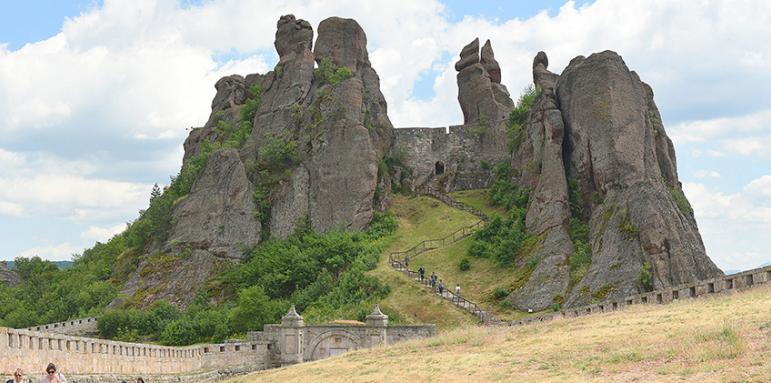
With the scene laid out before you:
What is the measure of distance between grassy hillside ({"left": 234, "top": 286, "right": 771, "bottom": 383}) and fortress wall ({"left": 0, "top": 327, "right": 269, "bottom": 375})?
549cm

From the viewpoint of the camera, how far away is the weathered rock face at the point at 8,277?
9317cm

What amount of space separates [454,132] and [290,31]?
51.4 feet

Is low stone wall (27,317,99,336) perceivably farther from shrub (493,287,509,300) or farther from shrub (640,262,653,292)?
shrub (640,262,653,292)

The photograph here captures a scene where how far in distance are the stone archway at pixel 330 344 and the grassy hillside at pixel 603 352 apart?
1200 centimetres

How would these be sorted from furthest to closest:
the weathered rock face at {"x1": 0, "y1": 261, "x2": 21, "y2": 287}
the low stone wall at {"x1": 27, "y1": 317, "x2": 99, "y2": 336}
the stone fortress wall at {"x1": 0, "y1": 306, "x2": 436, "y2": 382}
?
1. the weathered rock face at {"x1": 0, "y1": 261, "x2": 21, "y2": 287}
2. the low stone wall at {"x1": 27, "y1": 317, "x2": 99, "y2": 336}
3. the stone fortress wall at {"x1": 0, "y1": 306, "x2": 436, "y2": 382}

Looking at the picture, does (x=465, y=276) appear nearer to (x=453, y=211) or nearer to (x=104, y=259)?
(x=453, y=211)

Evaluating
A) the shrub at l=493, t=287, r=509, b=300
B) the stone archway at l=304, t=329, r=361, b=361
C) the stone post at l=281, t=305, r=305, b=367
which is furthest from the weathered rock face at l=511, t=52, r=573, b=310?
the stone post at l=281, t=305, r=305, b=367

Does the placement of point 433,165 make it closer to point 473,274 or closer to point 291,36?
point 291,36

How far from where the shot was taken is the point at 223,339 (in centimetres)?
6147

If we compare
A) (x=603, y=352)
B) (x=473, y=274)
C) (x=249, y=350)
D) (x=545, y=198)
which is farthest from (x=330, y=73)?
(x=603, y=352)

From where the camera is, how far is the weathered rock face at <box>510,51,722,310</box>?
182ft

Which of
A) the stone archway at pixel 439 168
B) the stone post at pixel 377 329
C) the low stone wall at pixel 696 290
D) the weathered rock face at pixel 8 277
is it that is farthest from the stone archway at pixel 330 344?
the weathered rock face at pixel 8 277

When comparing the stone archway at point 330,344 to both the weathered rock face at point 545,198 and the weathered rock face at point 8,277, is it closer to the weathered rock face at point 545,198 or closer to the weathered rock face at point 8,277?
the weathered rock face at point 545,198

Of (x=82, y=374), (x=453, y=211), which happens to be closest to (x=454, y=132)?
(x=453, y=211)
